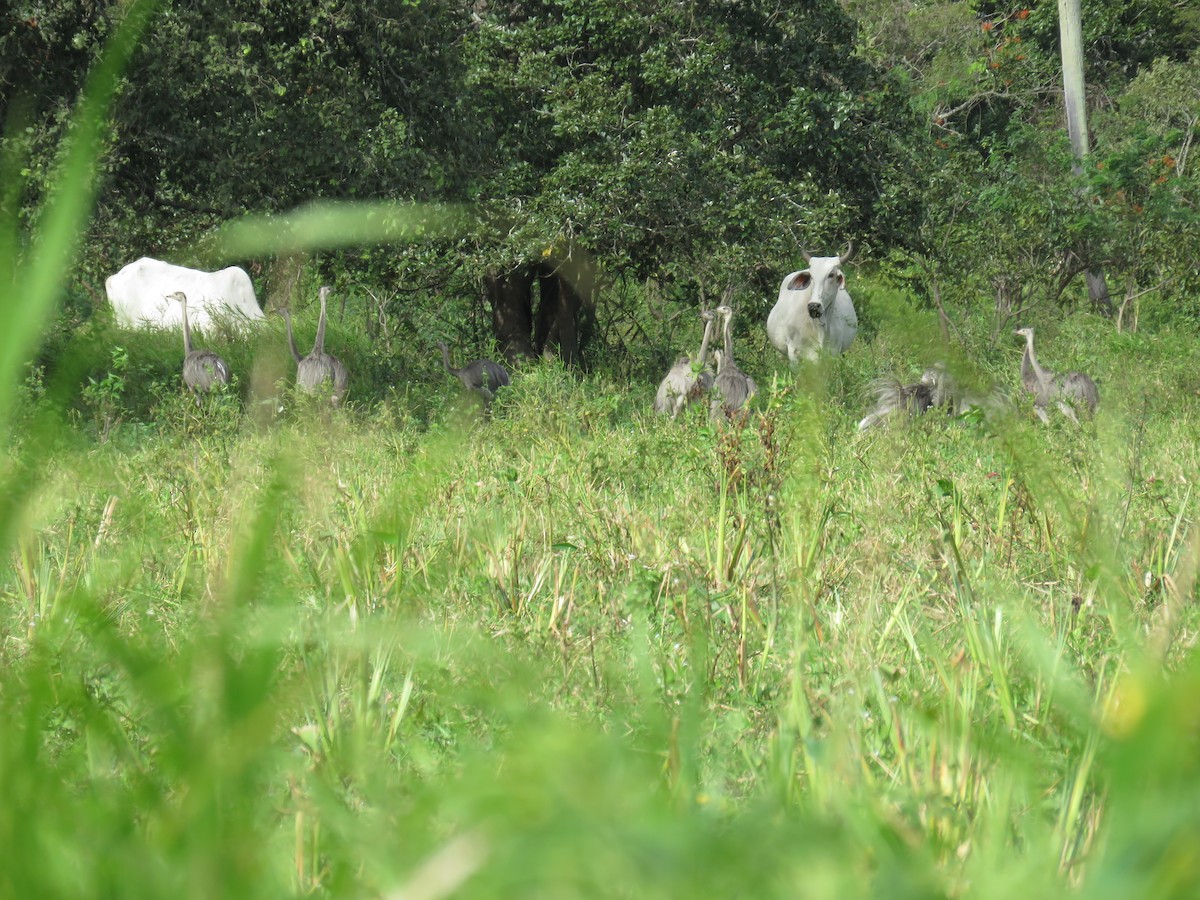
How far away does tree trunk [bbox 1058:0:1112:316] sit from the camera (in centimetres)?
1920

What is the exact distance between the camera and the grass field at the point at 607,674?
678 mm

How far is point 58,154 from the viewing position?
9.39 m

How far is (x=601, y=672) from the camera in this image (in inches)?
110

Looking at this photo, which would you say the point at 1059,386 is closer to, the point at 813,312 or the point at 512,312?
the point at 813,312

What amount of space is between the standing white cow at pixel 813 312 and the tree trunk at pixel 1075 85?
21.6 feet

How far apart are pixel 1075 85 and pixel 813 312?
9721 millimetres

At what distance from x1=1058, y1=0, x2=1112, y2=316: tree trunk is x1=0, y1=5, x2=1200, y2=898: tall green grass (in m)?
13.1

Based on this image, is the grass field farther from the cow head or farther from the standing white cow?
the standing white cow

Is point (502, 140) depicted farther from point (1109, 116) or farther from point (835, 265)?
point (1109, 116)

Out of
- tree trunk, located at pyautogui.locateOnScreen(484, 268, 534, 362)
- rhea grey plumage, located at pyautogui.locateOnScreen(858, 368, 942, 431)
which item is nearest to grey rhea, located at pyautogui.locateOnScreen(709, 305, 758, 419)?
rhea grey plumage, located at pyautogui.locateOnScreen(858, 368, 942, 431)

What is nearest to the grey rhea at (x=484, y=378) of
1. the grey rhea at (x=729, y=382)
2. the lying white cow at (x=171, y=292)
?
the grey rhea at (x=729, y=382)

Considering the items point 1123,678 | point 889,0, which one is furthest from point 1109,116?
point 1123,678

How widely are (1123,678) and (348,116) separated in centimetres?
951

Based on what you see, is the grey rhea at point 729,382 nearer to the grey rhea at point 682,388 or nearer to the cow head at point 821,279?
the grey rhea at point 682,388
